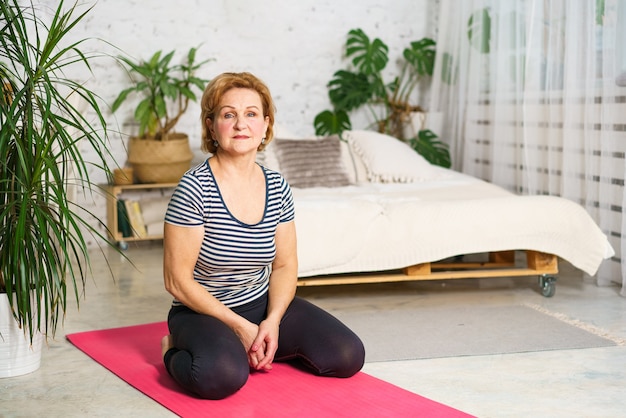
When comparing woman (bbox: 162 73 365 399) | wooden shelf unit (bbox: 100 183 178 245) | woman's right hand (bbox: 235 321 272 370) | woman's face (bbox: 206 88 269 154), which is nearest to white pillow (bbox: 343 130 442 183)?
wooden shelf unit (bbox: 100 183 178 245)

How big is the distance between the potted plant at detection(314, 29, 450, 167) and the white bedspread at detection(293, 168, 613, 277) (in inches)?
71.8

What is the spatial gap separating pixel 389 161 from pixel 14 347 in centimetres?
277

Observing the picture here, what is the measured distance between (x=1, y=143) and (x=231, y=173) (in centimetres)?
71

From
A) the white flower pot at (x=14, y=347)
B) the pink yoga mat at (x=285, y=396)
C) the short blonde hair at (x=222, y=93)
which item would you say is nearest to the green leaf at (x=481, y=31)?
the short blonde hair at (x=222, y=93)

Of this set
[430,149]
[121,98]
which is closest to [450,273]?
[430,149]

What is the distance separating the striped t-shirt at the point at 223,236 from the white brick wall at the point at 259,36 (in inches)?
117

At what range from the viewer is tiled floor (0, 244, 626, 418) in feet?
8.82

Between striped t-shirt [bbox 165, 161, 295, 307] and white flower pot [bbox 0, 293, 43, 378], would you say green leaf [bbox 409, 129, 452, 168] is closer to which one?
striped t-shirt [bbox 165, 161, 295, 307]

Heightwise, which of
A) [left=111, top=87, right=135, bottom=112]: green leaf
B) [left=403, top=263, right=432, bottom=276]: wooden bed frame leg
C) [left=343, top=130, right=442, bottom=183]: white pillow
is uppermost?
[left=111, top=87, right=135, bottom=112]: green leaf

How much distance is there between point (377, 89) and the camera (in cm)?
614

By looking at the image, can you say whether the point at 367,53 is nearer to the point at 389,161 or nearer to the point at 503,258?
the point at 389,161

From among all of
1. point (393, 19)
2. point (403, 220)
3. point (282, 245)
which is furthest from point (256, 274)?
point (393, 19)

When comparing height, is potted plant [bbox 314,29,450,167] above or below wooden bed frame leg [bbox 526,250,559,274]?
above

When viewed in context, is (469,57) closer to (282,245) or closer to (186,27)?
(186,27)
